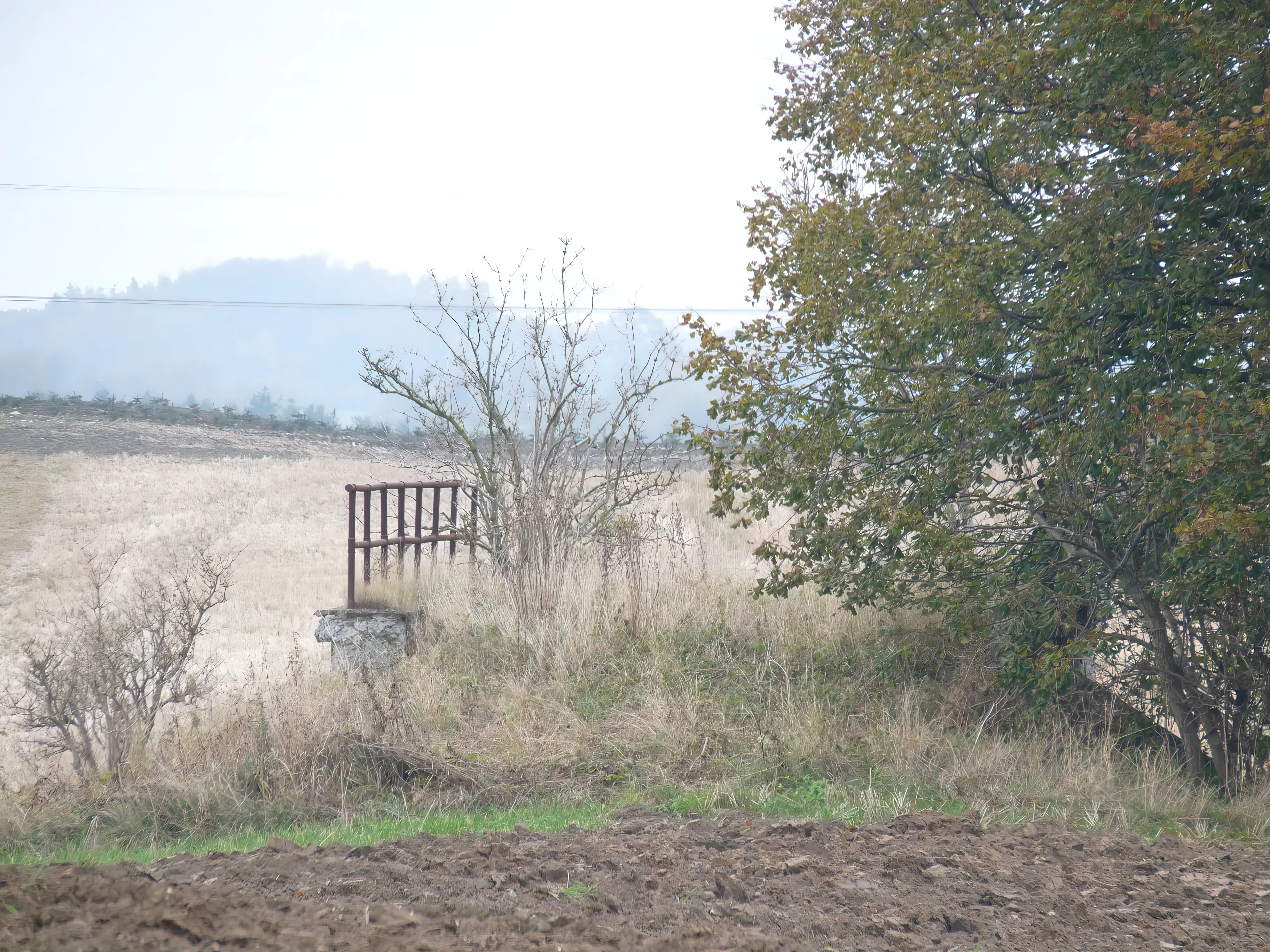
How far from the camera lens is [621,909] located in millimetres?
2791

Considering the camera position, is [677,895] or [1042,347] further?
[1042,347]

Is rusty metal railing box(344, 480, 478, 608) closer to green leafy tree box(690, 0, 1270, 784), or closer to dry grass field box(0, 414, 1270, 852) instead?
dry grass field box(0, 414, 1270, 852)

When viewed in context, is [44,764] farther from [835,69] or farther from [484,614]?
[835,69]

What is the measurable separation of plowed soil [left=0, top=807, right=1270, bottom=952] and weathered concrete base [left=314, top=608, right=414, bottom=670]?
5.96m

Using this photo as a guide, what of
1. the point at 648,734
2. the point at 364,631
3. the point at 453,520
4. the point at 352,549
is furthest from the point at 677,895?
the point at 453,520

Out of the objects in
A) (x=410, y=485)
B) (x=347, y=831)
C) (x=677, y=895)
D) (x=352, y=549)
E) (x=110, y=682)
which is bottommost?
(x=347, y=831)

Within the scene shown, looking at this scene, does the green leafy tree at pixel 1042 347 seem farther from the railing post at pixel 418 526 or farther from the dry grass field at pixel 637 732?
the railing post at pixel 418 526

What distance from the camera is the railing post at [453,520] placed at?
11.2m

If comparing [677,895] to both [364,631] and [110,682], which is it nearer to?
[110,682]

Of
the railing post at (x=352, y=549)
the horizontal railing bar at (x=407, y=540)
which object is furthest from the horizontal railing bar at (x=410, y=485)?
the horizontal railing bar at (x=407, y=540)

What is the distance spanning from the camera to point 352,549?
10.2 meters

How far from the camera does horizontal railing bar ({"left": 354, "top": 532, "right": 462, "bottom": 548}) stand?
1051cm

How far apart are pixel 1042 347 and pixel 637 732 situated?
3584 millimetres

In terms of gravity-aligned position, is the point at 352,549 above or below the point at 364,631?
above
